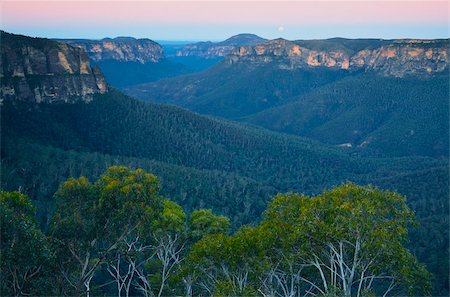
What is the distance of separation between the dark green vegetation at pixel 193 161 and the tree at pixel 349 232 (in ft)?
98.4

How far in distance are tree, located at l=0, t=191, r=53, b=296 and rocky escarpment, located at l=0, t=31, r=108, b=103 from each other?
78.2 metres

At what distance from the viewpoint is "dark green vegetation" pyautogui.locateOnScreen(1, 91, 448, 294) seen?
224ft

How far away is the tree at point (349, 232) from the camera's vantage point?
17922 millimetres

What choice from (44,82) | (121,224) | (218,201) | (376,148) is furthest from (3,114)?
(376,148)

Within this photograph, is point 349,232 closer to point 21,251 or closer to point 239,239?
point 239,239

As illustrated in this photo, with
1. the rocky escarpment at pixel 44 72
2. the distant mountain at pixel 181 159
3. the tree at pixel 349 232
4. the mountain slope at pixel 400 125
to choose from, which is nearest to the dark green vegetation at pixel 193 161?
the distant mountain at pixel 181 159

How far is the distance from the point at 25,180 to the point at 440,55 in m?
190

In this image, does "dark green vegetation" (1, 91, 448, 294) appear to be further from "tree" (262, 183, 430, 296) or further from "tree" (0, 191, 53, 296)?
"tree" (0, 191, 53, 296)

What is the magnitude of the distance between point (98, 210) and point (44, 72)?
3525 inches

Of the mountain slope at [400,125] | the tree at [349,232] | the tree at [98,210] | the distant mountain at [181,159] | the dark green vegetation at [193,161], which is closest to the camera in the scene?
the tree at [349,232]

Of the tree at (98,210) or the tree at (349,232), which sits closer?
the tree at (349,232)

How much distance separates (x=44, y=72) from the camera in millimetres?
100188


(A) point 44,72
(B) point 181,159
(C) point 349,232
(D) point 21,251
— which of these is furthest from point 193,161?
(D) point 21,251

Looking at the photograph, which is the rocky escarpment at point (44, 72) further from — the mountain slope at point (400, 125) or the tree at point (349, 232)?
the mountain slope at point (400, 125)
